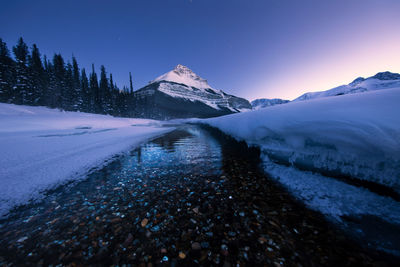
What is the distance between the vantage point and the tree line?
23.6 meters

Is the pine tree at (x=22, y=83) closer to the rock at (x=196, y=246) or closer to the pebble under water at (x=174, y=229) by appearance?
the pebble under water at (x=174, y=229)

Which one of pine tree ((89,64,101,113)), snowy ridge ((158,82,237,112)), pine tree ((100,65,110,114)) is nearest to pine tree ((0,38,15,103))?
pine tree ((89,64,101,113))

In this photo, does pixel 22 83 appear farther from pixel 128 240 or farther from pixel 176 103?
pixel 176 103

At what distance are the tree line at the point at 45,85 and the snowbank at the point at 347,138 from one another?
40977 millimetres

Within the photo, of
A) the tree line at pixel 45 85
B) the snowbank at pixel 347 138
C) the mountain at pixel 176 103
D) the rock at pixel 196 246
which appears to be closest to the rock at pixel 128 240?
the rock at pixel 196 246

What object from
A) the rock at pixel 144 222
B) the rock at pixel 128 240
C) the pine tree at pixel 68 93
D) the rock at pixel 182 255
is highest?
the pine tree at pixel 68 93

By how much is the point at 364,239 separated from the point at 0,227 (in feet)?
14.8

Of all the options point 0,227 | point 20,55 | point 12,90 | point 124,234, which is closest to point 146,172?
point 124,234

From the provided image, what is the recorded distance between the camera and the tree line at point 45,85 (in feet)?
77.5

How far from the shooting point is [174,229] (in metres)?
1.71

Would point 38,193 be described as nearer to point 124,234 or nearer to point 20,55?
point 124,234

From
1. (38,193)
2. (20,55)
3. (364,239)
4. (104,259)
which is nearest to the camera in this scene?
(104,259)

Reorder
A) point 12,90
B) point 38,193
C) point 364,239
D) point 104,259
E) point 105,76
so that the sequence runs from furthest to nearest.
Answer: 1. point 105,76
2. point 12,90
3. point 38,193
4. point 364,239
5. point 104,259

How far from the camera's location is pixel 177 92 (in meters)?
127
